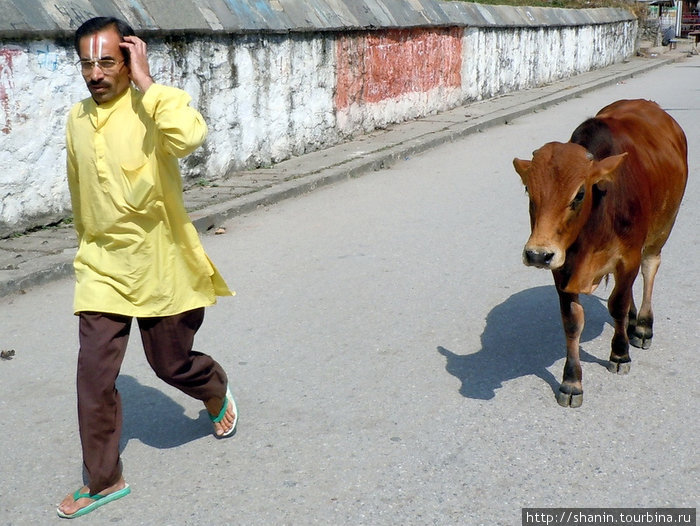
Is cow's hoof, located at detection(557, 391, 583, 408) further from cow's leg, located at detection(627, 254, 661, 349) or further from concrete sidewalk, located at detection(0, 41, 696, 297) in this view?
concrete sidewalk, located at detection(0, 41, 696, 297)

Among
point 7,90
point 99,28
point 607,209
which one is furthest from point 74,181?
point 7,90

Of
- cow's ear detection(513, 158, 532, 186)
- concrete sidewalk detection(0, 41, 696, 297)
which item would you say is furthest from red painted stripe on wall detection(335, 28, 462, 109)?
cow's ear detection(513, 158, 532, 186)

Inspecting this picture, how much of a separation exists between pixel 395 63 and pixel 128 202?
11.4 m

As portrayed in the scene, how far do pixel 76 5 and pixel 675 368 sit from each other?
6.15m

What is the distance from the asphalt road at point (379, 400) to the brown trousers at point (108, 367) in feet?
0.71

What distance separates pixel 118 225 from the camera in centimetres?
363

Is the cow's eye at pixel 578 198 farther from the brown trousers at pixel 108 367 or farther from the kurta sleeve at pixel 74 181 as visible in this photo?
the kurta sleeve at pixel 74 181

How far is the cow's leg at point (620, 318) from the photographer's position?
470cm

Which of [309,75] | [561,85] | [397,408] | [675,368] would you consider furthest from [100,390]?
[561,85]

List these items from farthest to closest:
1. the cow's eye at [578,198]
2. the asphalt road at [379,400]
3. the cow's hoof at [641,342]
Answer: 1. the cow's hoof at [641,342]
2. the cow's eye at [578,198]
3. the asphalt road at [379,400]

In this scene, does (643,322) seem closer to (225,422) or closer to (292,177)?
(225,422)

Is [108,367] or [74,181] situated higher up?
[74,181]

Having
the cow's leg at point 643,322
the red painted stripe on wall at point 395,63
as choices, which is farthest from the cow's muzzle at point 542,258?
the red painted stripe on wall at point 395,63

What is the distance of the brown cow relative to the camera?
4.06 m
